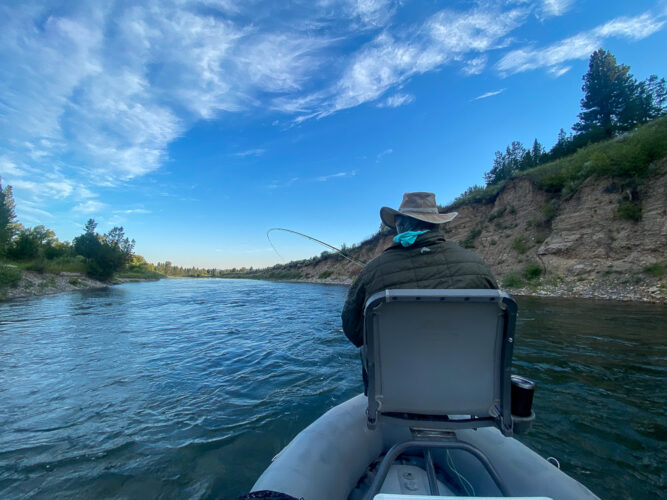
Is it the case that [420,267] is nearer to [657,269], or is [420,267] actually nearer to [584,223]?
[657,269]

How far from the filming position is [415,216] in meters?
1.80

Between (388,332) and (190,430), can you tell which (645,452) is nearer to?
(388,332)

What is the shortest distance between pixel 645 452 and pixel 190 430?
4.41m

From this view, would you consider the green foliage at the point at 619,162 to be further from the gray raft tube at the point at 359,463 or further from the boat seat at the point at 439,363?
the boat seat at the point at 439,363

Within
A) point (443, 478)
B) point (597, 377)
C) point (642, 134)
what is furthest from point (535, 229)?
point (443, 478)

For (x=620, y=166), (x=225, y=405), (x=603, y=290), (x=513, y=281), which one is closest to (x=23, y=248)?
(x=225, y=405)

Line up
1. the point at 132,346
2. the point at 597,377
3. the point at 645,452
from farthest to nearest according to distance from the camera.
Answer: the point at 132,346 → the point at 597,377 → the point at 645,452

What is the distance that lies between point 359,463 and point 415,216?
70.5 inches

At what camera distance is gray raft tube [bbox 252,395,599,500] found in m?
1.40

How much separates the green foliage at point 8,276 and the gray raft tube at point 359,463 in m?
29.5

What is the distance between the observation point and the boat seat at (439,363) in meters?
1.23

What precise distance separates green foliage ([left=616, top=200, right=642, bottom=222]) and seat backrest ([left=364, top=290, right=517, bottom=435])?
58.2ft

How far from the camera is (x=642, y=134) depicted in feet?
47.2

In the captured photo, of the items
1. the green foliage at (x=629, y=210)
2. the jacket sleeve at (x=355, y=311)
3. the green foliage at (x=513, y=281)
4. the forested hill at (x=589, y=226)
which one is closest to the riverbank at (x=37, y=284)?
the forested hill at (x=589, y=226)
